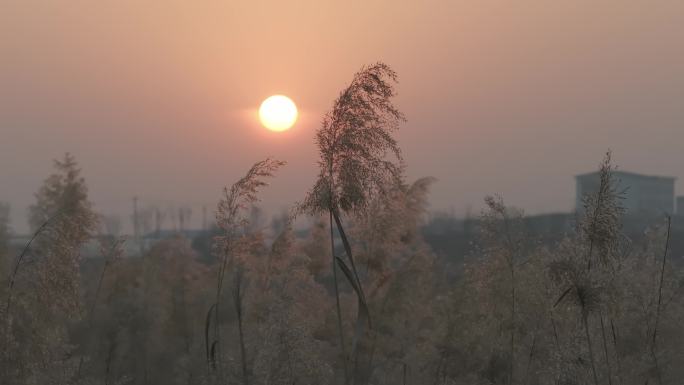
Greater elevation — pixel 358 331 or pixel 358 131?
pixel 358 131

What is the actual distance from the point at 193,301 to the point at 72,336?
4229 millimetres

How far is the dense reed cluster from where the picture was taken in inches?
290

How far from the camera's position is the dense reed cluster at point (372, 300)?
736 centimetres

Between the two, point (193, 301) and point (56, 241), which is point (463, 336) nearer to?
point (56, 241)

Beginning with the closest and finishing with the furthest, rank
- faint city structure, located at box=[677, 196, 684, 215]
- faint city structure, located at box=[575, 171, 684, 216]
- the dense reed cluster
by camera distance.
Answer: the dense reed cluster, faint city structure, located at box=[575, 171, 684, 216], faint city structure, located at box=[677, 196, 684, 215]

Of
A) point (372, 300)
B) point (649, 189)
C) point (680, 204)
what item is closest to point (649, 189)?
point (649, 189)

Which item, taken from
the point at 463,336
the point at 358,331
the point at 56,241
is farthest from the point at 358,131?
the point at 463,336

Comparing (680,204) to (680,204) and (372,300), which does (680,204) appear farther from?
(372,300)

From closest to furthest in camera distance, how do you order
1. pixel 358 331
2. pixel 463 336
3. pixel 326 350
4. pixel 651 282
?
1. pixel 358 331
2. pixel 651 282
3. pixel 463 336
4. pixel 326 350

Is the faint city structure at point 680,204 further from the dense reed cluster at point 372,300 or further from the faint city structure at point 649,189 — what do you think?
the dense reed cluster at point 372,300

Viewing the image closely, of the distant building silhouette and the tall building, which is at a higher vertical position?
the tall building

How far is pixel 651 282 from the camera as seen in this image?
11.6 metres

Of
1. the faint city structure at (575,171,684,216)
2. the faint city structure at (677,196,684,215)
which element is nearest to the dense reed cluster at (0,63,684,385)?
the faint city structure at (575,171,684,216)

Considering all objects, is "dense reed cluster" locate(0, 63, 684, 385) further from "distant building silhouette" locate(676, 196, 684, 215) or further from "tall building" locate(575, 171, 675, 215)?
"distant building silhouette" locate(676, 196, 684, 215)
